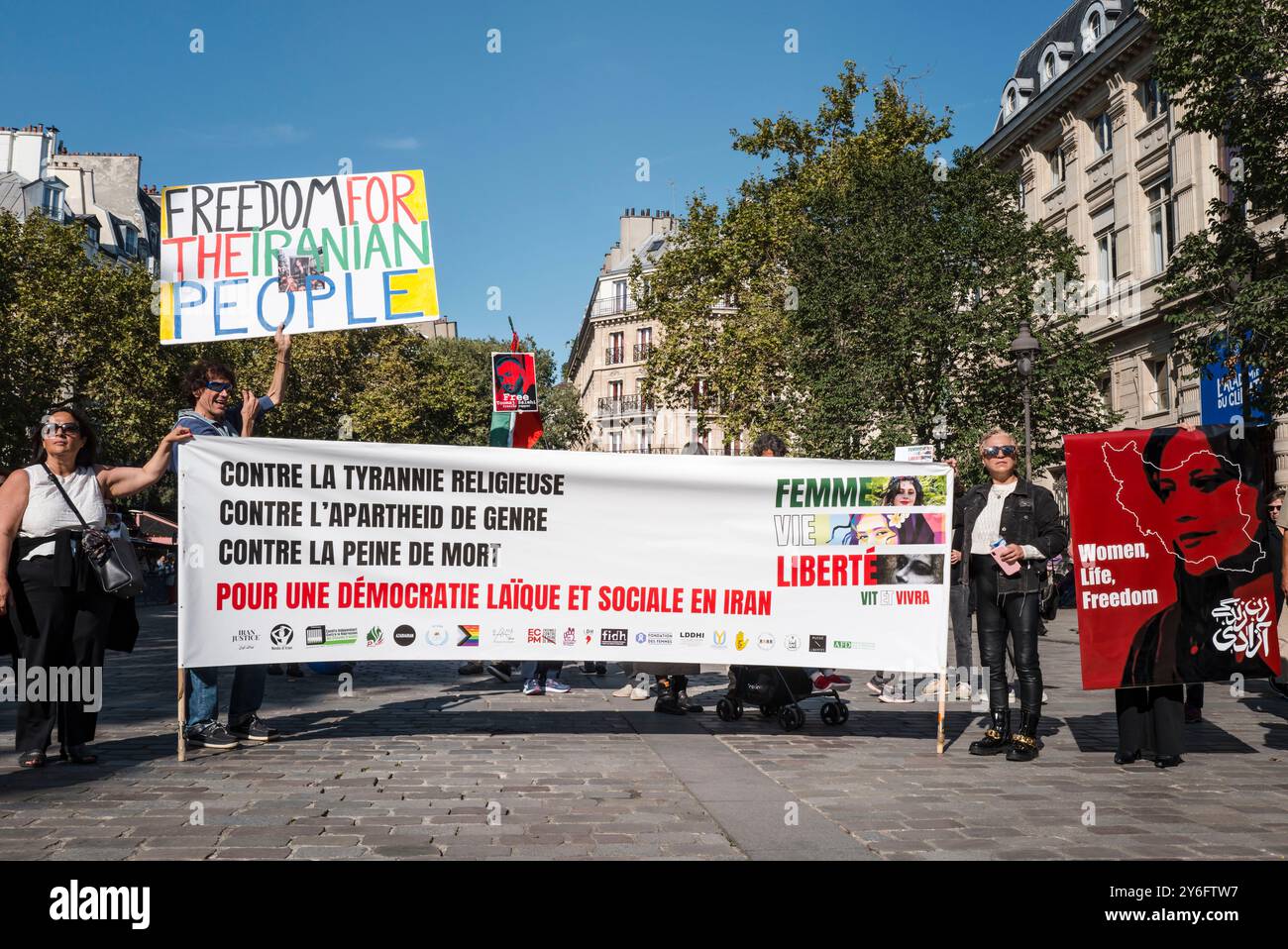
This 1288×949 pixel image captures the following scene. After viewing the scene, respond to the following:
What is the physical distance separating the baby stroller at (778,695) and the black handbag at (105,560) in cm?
437

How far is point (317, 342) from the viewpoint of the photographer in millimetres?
51375

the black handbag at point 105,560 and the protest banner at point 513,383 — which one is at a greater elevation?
the protest banner at point 513,383

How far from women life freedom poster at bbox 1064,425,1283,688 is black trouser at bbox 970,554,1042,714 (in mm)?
328

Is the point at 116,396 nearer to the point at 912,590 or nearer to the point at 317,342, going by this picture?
the point at 317,342

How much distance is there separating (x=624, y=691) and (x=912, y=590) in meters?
3.89

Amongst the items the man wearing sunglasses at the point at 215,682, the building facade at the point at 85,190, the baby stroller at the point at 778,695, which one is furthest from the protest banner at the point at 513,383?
the building facade at the point at 85,190

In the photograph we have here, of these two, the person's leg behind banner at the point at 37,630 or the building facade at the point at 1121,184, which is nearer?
the person's leg behind banner at the point at 37,630

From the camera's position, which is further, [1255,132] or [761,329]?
[761,329]

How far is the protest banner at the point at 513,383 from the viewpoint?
14430 millimetres

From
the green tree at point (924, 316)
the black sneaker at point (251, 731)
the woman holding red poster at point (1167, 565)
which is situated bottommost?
the black sneaker at point (251, 731)

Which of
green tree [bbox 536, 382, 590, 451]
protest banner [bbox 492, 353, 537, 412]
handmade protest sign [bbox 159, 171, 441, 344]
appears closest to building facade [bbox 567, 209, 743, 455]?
green tree [bbox 536, 382, 590, 451]

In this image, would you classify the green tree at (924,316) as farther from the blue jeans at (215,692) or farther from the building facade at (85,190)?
the building facade at (85,190)

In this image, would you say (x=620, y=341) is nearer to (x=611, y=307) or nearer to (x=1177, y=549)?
(x=611, y=307)

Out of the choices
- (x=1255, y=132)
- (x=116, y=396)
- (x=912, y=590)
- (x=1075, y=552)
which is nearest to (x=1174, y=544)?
(x=1075, y=552)
